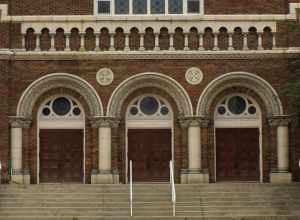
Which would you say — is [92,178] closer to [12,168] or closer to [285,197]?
[12,168]

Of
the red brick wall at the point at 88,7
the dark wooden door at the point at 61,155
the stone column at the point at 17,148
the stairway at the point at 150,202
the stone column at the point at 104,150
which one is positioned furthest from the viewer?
the dark wooden door at the point at 61,155

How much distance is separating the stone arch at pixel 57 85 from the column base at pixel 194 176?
12.0 feet

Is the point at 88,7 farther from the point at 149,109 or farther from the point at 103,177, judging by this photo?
the point at 103,177

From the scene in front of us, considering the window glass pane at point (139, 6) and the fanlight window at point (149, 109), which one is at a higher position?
the window glass pane at point (139, 6)

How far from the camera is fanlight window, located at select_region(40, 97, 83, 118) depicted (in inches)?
1341

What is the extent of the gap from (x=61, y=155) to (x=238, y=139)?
6.38m

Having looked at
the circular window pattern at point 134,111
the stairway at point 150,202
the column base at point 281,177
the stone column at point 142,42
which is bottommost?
the stairway at point 150,202

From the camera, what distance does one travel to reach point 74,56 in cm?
3356

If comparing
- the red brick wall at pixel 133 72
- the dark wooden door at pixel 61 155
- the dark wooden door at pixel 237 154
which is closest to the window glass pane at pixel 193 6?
the red brick wall at pixel 133 72

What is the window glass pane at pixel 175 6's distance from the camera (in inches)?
1348

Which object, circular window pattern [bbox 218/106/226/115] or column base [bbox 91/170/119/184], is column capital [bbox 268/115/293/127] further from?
column base [bbox 91/170/119/184]

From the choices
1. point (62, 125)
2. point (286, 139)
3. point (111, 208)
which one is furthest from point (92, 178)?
point (286, 139)

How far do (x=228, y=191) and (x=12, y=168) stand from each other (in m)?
7.89

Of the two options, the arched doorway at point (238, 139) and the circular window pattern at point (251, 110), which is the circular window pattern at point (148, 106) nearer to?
the arched doorway at point (238, 139)
